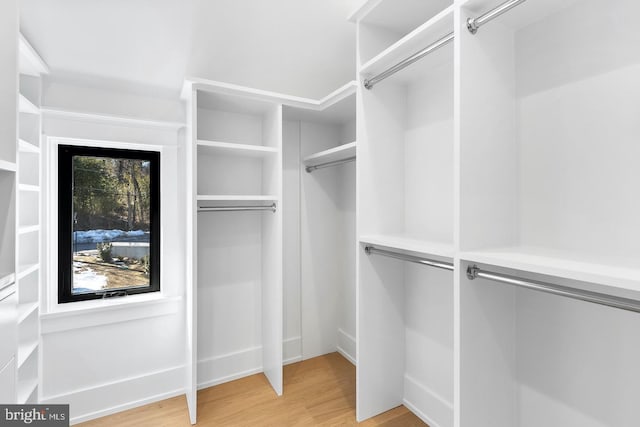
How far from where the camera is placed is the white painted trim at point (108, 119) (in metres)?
1.92

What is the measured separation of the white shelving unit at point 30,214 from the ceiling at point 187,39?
0.16 meters

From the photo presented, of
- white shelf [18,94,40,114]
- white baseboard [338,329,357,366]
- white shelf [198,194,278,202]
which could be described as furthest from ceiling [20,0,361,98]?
white baseboard [338,329,357,366]

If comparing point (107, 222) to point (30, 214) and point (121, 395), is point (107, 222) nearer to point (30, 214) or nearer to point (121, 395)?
point (30, 214)

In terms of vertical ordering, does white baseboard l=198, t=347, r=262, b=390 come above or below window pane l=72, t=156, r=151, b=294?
below

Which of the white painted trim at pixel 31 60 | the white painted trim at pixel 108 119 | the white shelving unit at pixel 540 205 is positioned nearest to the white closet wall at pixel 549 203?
the white shelving unit at pixel 540 205

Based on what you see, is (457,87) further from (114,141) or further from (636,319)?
(114,141)

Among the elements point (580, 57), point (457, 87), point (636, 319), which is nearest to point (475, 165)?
point (457, 87)

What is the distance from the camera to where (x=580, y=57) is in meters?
1.12

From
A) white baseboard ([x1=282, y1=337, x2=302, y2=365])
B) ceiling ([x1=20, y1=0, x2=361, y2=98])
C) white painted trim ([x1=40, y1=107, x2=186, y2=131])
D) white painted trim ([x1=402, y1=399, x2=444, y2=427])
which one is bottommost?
white painted trim ([x1=402, y1=399, x2=444, y2=427])

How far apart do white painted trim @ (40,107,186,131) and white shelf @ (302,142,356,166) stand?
3.16 feet

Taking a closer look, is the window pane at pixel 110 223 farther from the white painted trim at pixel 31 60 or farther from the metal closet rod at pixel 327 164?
the metal closet rod at pixel 327 164

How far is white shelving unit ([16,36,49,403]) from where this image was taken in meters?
1.71

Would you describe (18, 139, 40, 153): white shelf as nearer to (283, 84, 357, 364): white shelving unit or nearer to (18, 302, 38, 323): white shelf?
(18, 302, 38, 323): white shelf

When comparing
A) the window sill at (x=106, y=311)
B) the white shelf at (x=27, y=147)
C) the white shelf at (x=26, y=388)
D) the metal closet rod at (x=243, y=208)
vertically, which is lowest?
the white shelf at (x=26, y=388)
